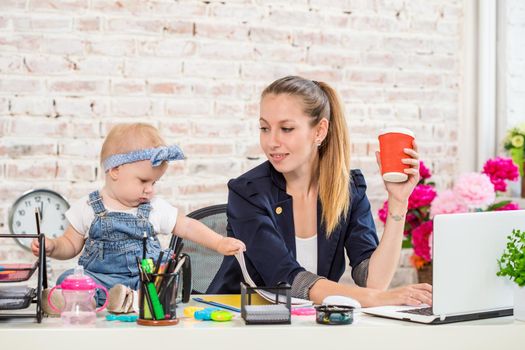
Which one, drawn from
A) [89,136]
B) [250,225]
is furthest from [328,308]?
[89,136]

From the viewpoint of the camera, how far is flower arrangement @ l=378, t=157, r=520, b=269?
3273mm

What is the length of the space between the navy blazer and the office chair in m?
0.21

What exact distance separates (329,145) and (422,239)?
3.70 feet

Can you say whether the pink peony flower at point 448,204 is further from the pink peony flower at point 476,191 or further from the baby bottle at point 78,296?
the baby bottle at point 78,296

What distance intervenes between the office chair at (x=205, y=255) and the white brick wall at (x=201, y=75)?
0.86 metres

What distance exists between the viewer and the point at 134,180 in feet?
7.02

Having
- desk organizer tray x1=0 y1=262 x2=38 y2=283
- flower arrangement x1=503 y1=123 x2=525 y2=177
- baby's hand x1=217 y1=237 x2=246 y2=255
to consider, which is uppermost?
flower arrangement x1=503 y1=123 x2=525 y2=177

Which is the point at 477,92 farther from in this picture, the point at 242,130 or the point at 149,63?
the point at 149,63

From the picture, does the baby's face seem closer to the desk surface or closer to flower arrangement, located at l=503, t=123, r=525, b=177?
the desk surface

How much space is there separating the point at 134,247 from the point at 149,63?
1.41m

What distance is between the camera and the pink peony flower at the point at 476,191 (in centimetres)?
326

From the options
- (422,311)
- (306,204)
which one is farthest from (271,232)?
(422,311)

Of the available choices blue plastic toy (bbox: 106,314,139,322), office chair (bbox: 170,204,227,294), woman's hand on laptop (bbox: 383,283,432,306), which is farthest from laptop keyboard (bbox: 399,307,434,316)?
office chair (bbox: 170,204,227,294)

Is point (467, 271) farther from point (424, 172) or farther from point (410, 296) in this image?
point (424, 172)
